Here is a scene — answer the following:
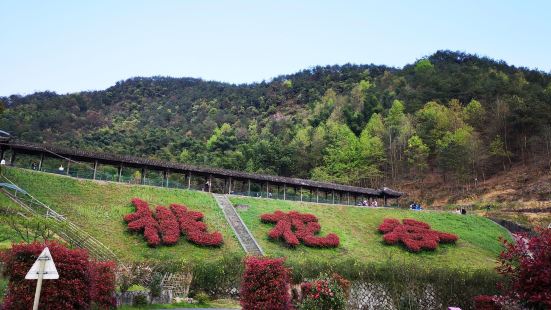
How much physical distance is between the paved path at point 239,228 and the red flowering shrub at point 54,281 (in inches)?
728

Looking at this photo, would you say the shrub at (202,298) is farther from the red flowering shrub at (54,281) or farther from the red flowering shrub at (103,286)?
the red flowering shrub at (54,281)

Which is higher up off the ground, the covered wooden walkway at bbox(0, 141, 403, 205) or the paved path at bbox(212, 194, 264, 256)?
the covered wooden walkway at bbox(0, 141, 403, 205)

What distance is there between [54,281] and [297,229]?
26.2m

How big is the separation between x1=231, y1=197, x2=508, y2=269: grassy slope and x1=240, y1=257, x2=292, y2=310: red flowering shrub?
16895mm

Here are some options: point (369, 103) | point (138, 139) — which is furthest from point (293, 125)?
point (138, 139)

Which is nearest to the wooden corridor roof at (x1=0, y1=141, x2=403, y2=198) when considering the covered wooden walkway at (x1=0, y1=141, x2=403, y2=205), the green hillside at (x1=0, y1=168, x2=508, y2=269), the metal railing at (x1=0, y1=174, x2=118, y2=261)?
the covered wooden walkway at (x1=0, y1=141, x2=403, y2=205)

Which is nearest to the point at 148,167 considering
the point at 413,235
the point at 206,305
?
the point at 413,235

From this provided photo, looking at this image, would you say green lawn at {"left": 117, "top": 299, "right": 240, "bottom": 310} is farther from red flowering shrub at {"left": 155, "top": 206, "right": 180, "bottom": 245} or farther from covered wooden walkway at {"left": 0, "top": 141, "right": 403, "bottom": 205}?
covered wooden walkway at {"left": 0, "top": 141, "right": 403, "bottom": 205}

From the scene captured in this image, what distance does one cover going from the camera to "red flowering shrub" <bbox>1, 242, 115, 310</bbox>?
12242 millimetres

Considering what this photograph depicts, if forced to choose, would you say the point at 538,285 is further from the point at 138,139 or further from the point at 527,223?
the point at 138,139

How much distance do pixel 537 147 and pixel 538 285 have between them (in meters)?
66.0

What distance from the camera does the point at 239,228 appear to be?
36.4 meters

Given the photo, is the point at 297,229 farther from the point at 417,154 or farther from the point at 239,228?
the point at 417,154

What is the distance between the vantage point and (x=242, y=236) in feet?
114
